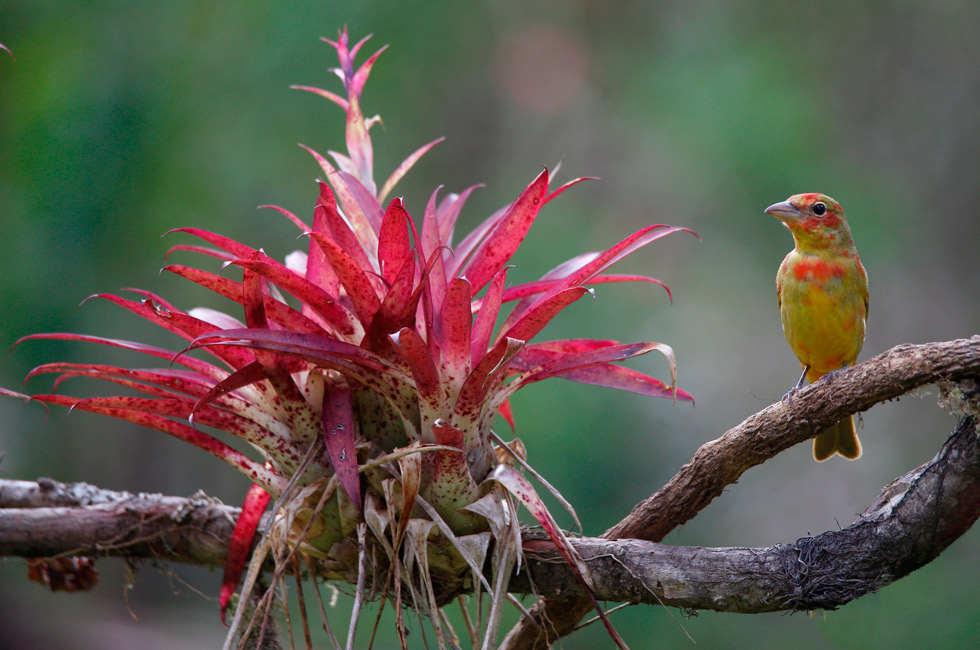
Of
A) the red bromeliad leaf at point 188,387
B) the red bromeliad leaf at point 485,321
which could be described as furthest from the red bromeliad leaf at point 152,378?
the red bromeliad leaf at point 485,321

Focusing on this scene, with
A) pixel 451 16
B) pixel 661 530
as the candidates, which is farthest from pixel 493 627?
pixel 451 16

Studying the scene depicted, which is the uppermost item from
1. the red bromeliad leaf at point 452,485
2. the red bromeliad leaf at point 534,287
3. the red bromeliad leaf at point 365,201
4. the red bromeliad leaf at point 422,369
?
the red bromeliad leaf at point 365,201

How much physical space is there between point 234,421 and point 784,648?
238cm

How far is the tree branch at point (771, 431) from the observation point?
69cm

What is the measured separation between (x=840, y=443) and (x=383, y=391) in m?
0.95

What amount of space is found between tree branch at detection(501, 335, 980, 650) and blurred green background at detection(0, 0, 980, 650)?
1.37 m

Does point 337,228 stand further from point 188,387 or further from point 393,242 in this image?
point 188,387

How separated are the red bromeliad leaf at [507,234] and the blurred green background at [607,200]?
1.48 metres

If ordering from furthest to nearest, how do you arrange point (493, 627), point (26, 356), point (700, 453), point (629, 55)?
point (629, 55), point (26, 356), point (700, 453), point (493, 627)

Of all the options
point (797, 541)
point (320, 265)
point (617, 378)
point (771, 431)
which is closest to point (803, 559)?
point (797, 541)

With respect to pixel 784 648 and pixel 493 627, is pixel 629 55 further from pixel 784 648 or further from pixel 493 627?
pixel 493 627

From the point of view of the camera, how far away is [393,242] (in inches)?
34.0

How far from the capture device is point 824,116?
9.58ft

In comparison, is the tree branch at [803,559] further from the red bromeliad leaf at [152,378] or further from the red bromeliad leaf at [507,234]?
the red bromeliad leaf at [152,378]
